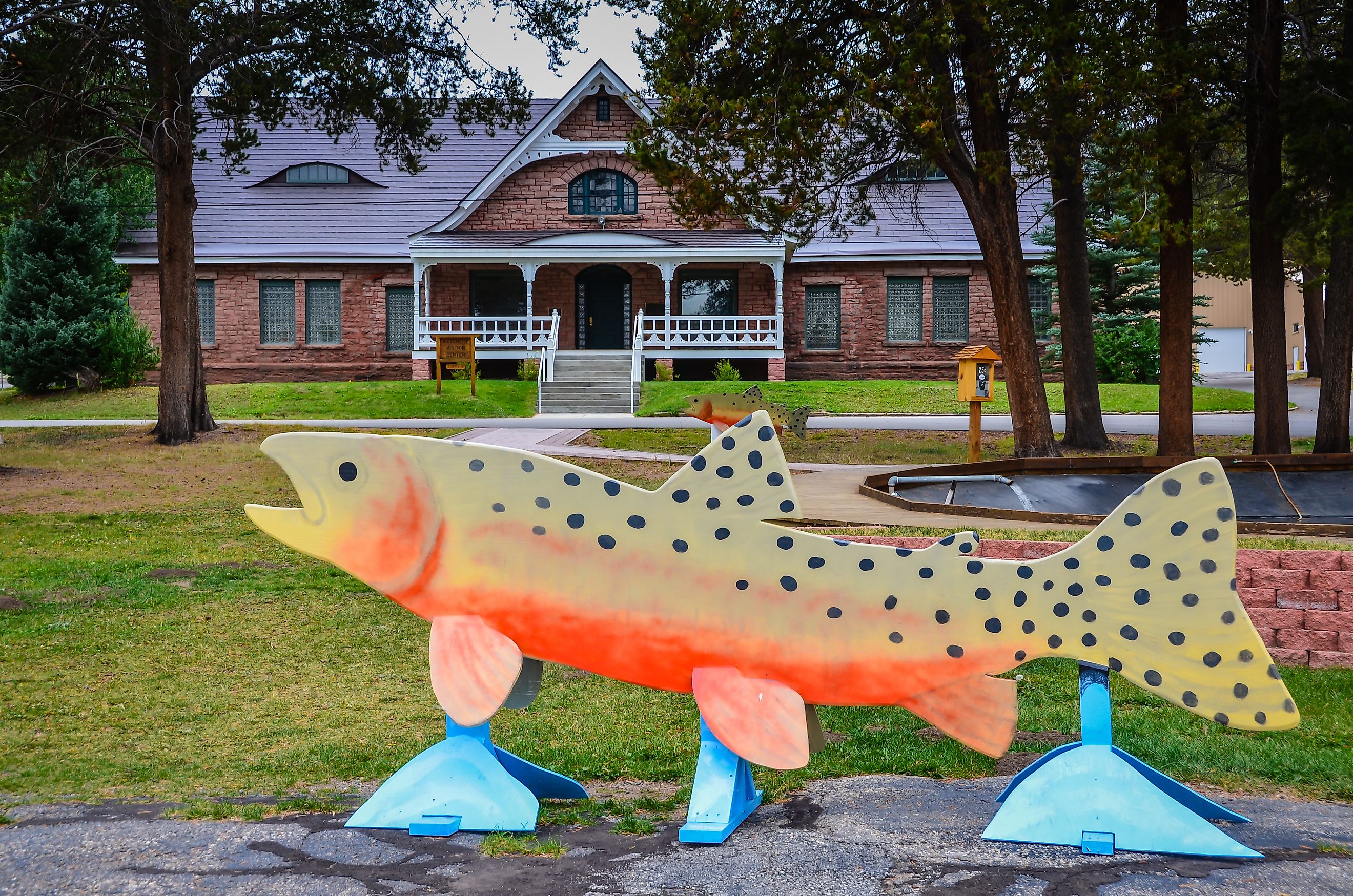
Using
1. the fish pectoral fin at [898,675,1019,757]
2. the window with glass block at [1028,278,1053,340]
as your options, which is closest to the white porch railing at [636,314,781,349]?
the window with glass block at [1028,278,1053,340]

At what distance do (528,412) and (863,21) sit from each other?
467 inches

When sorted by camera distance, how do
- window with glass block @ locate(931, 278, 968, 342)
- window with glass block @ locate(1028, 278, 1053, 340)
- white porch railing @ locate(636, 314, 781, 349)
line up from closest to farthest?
white porch railing @ locate(636, 314, 781, 349) → window with glass block @ locate(1028, 278, 1053, 340) → window with glass block @ locate(931, 278, 968, 342)

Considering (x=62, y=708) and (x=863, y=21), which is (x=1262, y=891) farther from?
(x=863, y=21)

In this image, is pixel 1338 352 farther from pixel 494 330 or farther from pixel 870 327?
pixel 494 330

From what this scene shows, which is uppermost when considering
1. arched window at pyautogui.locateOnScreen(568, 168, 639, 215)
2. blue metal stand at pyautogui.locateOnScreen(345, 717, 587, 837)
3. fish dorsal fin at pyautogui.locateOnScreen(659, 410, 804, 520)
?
arched window at pyautogui.locateOnScreen(568, 168, 639, 215)

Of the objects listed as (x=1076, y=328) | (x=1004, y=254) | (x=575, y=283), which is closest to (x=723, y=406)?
(x=1004, y=254)

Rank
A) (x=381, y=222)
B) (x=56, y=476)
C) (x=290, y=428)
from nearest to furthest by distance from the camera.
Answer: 1. (x=56, y=476)
2. (x=290, y=428)
3. (x=381, y=222)

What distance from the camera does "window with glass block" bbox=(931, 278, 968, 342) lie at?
32.8 m

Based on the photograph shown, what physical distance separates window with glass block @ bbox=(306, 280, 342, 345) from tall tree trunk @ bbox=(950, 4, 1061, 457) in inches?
860

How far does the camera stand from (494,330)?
30.5 metres

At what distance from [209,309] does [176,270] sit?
14.1 m

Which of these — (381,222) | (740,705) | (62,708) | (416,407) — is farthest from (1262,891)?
(381,222)

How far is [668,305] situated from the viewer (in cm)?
3000

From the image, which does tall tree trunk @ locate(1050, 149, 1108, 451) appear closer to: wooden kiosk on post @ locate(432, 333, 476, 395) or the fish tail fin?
wooden kiosk on post @ locate(432, 333, 476, 395)
